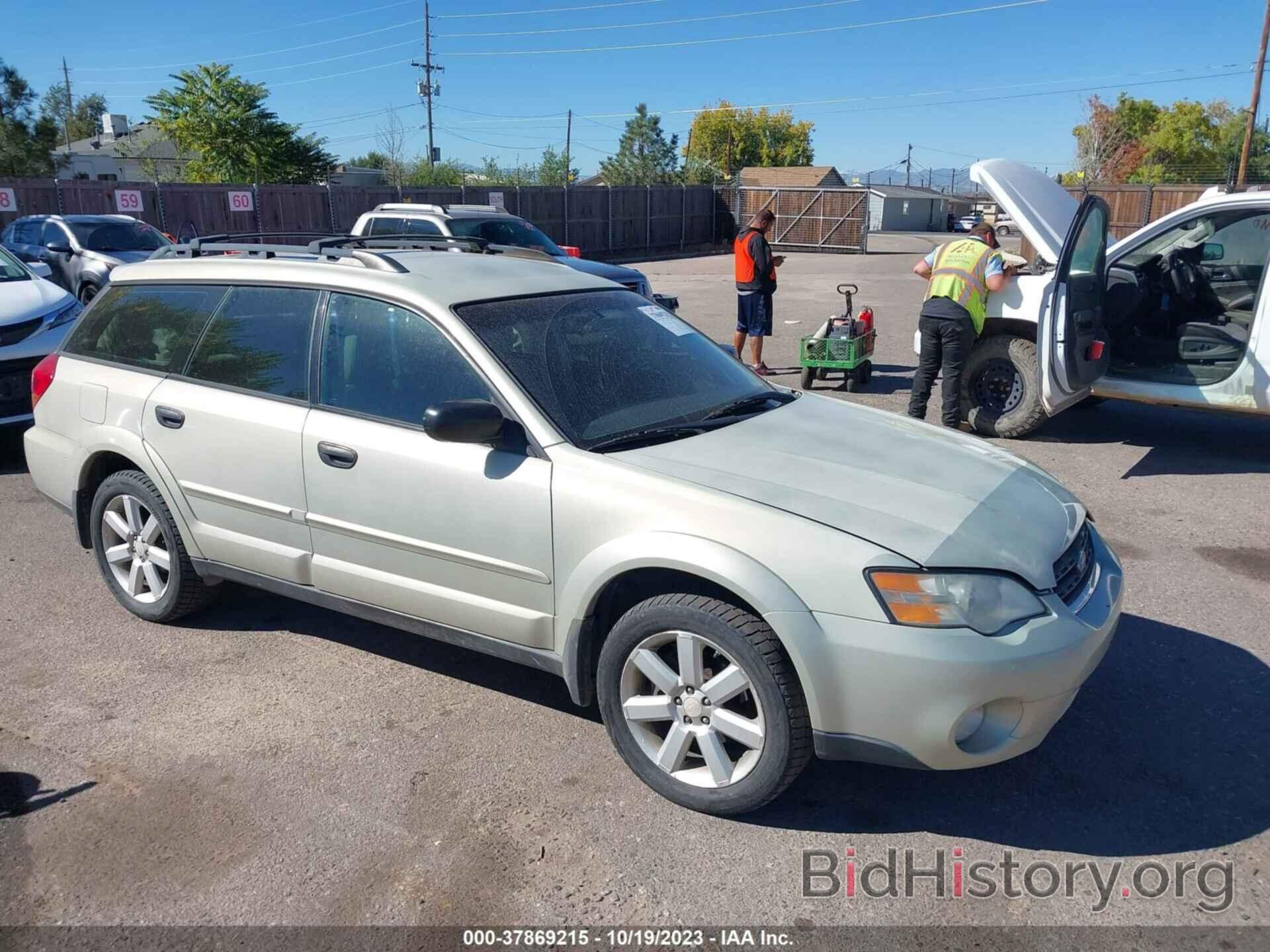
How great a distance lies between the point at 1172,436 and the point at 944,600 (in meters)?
6.62

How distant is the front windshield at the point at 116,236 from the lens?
48.8ft

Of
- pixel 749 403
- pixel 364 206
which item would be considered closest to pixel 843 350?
pixel 749 403

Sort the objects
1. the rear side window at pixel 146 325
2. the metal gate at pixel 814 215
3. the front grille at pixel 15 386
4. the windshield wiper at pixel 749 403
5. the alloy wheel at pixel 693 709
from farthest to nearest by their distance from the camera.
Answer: the metal gate at pixel 814 215 → the front grille at pixel 15 386 → the rear side window at pixel 146 325 → the windshield wiper at pixel 749 403 → the alloy wheel at pixel 693 709

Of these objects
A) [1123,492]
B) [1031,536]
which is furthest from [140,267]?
[1123,492]

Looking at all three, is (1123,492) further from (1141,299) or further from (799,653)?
(799,653)

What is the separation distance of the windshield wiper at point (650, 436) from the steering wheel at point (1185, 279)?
6.00 metres

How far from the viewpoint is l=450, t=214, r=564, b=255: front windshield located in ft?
45.1

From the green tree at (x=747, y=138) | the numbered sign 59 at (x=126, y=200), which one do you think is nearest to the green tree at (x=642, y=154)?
A: the green tree at (x=747, y=138)

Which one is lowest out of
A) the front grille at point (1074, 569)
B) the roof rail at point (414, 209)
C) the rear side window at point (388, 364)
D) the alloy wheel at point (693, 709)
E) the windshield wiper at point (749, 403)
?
the alloy wheel at point (693, 709)

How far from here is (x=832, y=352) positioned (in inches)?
389

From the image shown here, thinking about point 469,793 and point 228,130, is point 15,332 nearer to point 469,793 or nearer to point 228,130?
point 469,793

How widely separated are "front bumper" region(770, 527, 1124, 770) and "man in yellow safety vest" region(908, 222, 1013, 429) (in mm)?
4863

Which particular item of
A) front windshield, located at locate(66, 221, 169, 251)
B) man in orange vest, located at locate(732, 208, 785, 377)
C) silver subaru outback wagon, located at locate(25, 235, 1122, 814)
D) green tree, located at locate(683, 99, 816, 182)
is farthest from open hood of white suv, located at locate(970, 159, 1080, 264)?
green tree, located at locate(683, 99, 816, 182)

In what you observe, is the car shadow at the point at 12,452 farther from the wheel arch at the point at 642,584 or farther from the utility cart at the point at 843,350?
the utility cart at the point at 843,350
